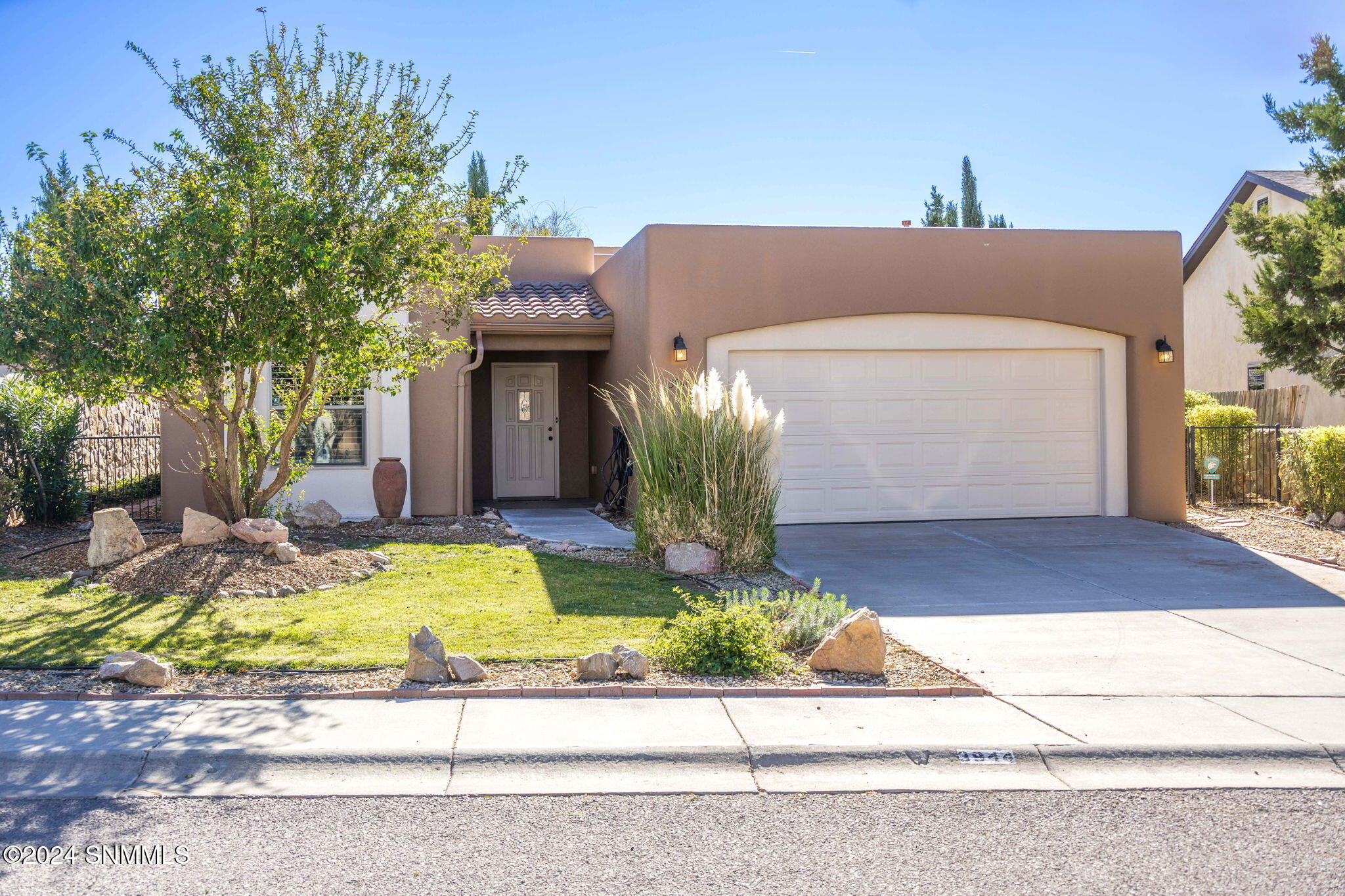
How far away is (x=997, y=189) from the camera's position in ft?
90.1

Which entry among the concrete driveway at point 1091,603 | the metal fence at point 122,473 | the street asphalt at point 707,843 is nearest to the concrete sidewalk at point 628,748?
the street asphalt at point 707,843

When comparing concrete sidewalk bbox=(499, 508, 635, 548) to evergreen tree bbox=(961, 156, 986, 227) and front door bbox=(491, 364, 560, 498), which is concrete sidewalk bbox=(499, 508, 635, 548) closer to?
front door bbox=(491, 364, 560, 498)

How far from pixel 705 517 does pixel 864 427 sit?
376cm

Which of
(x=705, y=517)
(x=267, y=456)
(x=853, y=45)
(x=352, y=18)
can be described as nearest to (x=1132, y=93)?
(x=853, y=45)

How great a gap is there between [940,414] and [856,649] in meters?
7.29

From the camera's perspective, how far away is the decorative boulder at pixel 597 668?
6109 mm

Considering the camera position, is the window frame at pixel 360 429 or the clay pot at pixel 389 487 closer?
the clay pot at pixel 389 487

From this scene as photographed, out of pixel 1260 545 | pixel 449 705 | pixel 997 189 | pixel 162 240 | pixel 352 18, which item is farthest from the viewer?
pixel 997 189

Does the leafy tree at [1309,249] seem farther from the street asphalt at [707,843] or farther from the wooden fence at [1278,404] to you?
the street asphalt at [707,843]

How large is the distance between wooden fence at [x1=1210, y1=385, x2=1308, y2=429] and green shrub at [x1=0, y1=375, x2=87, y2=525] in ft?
60.3

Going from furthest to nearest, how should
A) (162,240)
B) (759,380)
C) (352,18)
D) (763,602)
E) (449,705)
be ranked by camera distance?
(759,380) → (352,18) → (162,240) → (763,602) → (449,705)

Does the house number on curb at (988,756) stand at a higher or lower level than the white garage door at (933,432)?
lower

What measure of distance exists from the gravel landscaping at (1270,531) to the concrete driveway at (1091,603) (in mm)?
548

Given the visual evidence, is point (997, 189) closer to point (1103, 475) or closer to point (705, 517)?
point (1103, 475)
